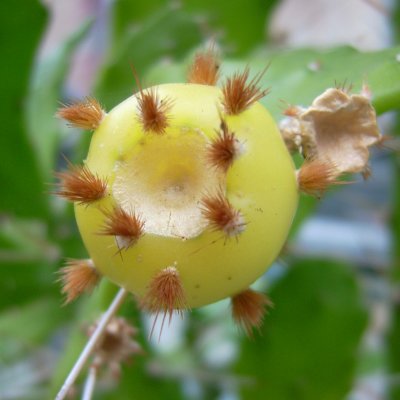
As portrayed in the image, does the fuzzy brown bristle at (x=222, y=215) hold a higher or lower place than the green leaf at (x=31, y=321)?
higher

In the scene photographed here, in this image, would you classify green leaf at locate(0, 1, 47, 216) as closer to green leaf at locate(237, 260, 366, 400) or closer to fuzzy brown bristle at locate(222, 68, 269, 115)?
green leaf at locate(237, 260, 366, 400)

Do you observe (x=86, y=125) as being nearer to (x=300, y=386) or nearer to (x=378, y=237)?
(x=300, y=386)

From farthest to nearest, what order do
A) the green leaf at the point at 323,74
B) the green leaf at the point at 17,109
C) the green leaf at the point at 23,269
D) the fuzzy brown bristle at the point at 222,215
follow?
the green leaf at the point at 23,269
the green leaf at the point at 17,109
the green leaf at the point at 323,74
the fuzzy brown bristle at the point at 222,215

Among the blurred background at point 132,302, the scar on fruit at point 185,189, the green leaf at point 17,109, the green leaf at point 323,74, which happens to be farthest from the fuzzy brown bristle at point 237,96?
the green leaf at point 17,109

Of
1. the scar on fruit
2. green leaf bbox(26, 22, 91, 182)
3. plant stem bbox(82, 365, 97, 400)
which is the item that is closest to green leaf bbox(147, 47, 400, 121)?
the scar on fruit

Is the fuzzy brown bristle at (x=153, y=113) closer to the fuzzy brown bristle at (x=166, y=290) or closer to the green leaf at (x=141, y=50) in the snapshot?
the fuzzy brown bristle at (x=166, y=290)

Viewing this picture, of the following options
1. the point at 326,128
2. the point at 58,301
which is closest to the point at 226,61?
the point at 326,128
